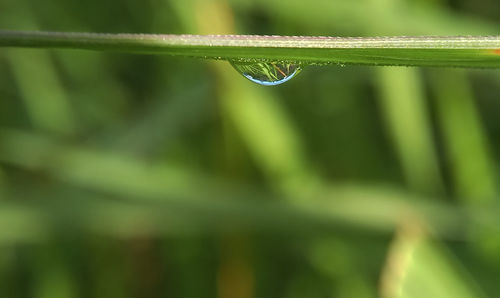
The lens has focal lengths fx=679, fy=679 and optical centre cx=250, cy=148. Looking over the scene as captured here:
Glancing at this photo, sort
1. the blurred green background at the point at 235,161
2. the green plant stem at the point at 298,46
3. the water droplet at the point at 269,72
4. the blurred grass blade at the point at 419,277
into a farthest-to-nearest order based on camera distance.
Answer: the blurred green background at the point at 235,161 → the blurred grass blade at the point at 419,277 → the water droplet at the point at 269,72 → the green plant stem at the point at 298,46

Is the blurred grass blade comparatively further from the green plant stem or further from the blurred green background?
the green plant stem

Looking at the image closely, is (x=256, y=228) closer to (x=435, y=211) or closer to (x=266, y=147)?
(x=266, y=147)

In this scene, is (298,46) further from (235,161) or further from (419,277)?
(235,161)

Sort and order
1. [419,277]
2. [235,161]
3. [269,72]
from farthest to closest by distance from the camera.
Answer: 1. [235,161]
2. [419,277]
3. [269,72]

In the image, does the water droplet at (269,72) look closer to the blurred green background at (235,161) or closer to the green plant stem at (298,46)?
the green plant stem at (298,46)

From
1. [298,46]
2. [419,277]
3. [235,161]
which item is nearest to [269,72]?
[298,46]

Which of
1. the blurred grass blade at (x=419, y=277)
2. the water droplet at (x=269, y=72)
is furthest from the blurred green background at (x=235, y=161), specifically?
the water droplet at (x=269, y=72)
